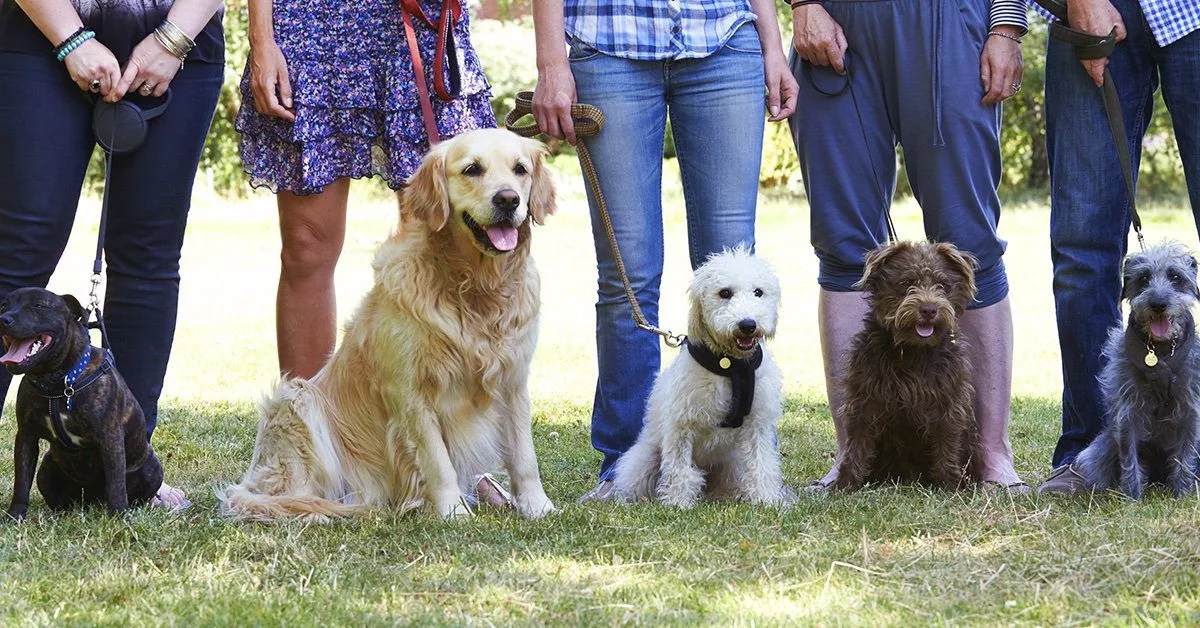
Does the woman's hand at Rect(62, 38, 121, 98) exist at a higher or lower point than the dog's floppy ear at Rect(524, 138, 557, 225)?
higher

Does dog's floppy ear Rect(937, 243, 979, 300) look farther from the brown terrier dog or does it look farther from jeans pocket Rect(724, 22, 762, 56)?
jeans pocket Rect(724, 22, 762, 56)

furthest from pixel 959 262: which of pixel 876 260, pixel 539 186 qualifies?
pixel 539 186

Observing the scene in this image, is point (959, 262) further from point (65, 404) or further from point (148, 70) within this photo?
point (65, 404)

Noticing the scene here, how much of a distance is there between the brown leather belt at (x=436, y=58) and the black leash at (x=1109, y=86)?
211 centimetres

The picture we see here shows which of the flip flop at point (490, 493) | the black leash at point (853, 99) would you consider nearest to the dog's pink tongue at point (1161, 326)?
the black leash at point (853, 99)

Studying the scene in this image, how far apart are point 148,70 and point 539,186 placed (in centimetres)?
131

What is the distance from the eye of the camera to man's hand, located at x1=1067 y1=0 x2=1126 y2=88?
4.34 m

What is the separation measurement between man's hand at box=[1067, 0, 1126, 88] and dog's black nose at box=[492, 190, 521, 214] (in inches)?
78.0

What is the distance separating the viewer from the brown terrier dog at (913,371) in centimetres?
437

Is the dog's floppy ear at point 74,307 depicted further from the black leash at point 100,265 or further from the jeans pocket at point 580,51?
the jeans pocket at point 580,51

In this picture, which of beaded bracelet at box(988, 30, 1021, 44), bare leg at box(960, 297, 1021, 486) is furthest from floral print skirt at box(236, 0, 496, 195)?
bare leg at box(960, 297, 1021, 486)

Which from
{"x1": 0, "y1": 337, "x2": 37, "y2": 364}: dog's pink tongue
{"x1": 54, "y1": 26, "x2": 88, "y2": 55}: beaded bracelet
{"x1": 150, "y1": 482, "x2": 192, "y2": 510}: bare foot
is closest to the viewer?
{"x1": 0, "y1": 337, "x2": 37, "y2": 364}: dog's pink tongue

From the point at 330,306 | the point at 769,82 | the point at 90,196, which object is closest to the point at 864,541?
the point at 769,82

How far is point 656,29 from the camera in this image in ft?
14.9
